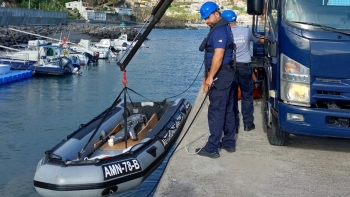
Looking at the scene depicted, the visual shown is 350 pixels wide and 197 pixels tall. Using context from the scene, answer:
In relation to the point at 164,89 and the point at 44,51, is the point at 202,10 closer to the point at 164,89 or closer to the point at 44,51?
the point at 164,89

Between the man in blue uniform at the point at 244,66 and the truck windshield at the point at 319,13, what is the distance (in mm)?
1853

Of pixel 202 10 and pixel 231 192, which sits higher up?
pixel 202 10

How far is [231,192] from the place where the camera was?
5852mm

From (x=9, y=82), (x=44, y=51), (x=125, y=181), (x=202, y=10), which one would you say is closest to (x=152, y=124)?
(x=125, y=181)

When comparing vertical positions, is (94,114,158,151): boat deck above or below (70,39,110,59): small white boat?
below

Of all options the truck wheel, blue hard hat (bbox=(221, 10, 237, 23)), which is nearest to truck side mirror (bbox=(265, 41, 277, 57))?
the truck wheel

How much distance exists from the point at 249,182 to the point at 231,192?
42 centimetres

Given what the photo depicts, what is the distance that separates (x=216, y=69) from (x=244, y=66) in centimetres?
212

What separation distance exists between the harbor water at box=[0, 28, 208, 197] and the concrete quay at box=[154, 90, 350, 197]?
226 cm

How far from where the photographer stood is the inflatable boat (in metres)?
7.73

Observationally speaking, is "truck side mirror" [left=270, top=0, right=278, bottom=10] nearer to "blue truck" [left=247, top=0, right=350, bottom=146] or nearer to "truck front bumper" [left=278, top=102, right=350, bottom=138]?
"blue truck" [left=247, top=0, right=350, bottom=146]

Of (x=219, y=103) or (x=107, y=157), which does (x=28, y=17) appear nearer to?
(x=107, y=157)

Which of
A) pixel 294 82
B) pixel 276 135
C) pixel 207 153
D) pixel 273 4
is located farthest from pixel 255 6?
pixel 207 153

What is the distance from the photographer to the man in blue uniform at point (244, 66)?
8.73 m
